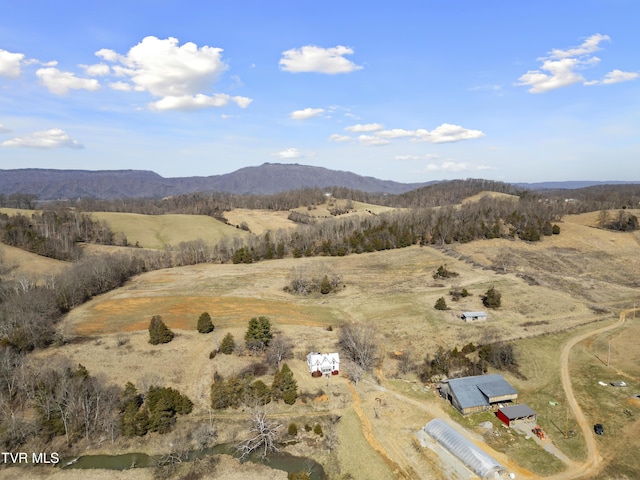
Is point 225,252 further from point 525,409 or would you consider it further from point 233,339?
point 525,409

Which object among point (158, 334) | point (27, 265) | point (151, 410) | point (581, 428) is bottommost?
point (581, 428)

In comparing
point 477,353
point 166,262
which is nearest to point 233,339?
point 477,353

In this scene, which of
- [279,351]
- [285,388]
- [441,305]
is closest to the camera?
[285,388]

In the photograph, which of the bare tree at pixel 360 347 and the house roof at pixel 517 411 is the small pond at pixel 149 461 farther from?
the house roof at pixel 517 411

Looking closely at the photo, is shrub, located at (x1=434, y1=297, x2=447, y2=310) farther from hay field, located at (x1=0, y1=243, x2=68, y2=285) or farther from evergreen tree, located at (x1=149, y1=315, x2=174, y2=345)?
hay field, located at (x1=0, y1=243, x2=68, y2=285)

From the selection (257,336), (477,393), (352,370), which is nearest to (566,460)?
(477,393)

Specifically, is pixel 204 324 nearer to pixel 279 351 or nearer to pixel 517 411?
pixel 279 351

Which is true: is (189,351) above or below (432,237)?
below

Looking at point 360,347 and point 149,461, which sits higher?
point 360,347
